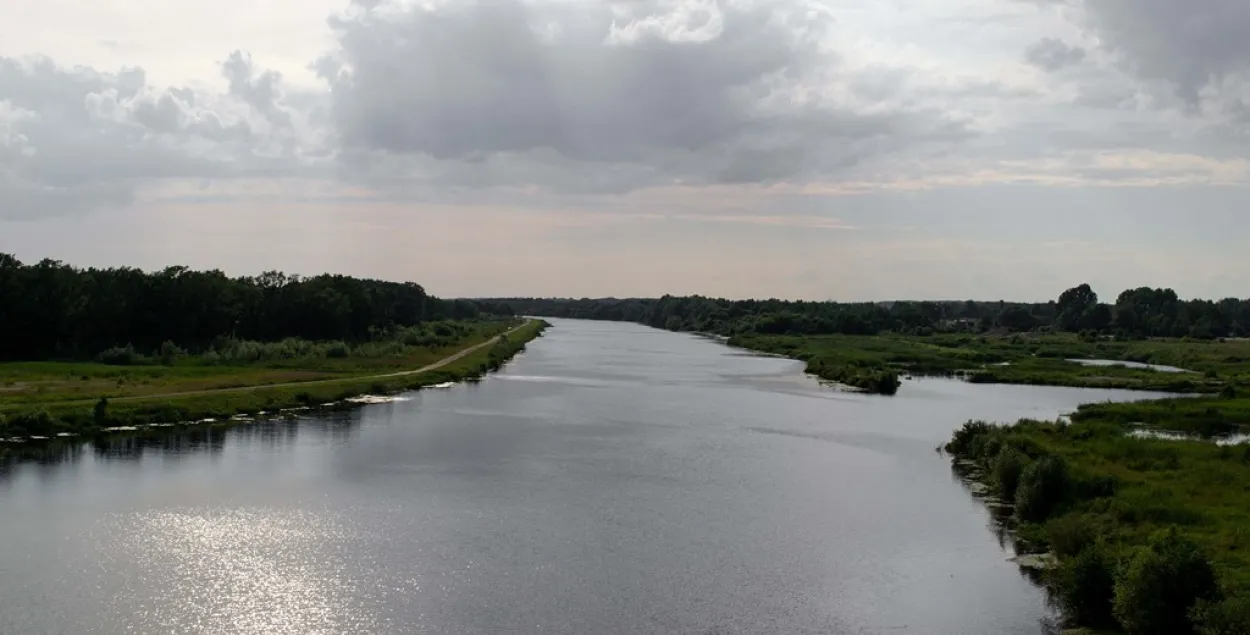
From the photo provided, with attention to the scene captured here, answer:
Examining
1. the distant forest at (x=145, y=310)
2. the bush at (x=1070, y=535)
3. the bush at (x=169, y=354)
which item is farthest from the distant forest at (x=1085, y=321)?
the bush at (x=1070, y=535)

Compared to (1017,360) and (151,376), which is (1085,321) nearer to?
(1017,360)

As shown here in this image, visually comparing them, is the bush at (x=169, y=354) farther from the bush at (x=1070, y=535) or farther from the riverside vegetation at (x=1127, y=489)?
the bush at (x=1070, y=535)

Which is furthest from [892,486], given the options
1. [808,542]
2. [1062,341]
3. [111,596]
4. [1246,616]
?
[1062,341]

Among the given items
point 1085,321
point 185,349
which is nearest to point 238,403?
point 185,349

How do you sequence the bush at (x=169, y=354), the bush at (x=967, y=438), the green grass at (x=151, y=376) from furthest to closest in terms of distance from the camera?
the bush at (x=169, y=354), the green grass at (x=151, y=376), the bush at (x=967, y=438)

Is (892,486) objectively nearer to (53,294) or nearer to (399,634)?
(399,634)

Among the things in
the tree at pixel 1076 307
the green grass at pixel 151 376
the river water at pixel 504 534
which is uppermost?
the tree at pixel 1076 307

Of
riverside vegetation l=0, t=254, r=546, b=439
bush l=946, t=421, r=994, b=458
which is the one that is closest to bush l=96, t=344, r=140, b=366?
riverside vegetation l=0, t=254, r=546, b=439
